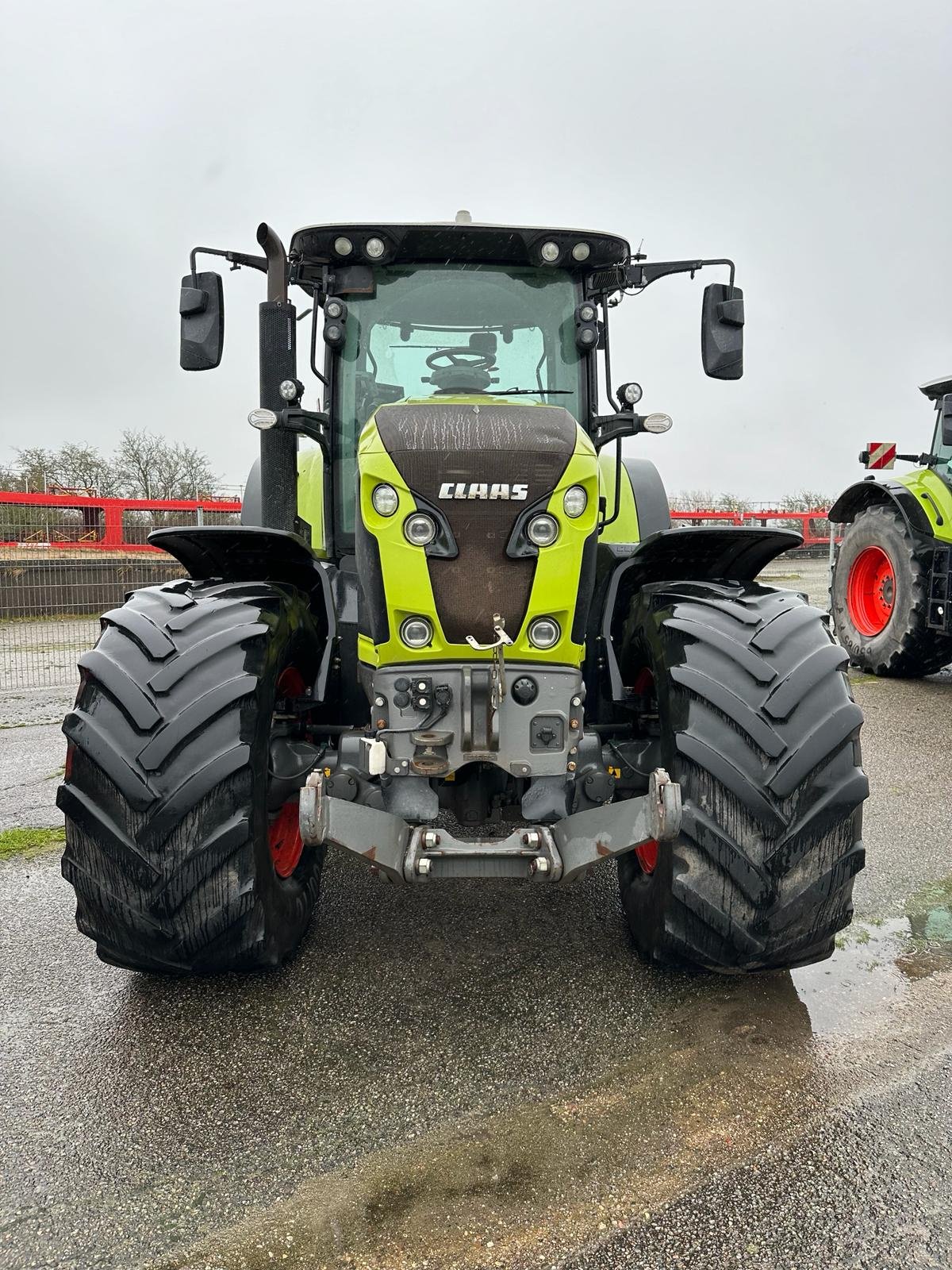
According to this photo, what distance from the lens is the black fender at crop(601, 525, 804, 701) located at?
2818 mm

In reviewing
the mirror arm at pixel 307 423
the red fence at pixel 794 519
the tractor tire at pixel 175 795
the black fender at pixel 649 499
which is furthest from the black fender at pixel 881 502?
the red fence at pixel 794 519

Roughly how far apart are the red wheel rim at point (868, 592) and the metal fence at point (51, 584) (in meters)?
7.70

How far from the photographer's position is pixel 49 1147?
191cm

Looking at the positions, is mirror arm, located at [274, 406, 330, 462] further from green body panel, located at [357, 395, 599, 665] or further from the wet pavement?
the wet pavement

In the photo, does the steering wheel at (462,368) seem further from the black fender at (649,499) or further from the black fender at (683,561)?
the black fender at (649,499)

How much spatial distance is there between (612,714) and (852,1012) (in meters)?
1.16

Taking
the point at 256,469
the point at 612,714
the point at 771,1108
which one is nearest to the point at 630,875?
the point at 612,714

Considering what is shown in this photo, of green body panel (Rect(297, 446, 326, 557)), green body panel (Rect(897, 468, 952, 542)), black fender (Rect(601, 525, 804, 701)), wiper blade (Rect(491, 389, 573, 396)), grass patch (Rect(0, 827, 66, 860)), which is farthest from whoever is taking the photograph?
green body panel (Rect(897, 468, 952, 542))

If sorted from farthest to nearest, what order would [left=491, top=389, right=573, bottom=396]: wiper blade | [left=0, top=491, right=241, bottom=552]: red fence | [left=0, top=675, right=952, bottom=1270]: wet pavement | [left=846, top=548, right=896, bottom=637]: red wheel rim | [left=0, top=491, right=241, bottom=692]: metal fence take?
[left=0, top=491, right=241, bottom=552]: red fence
[left=0, top=491, right=241, bottom=692]: metal fence
[left=846, top=548, right=896, bottom=637]: red wheel rim
[left=491, top=389, right=573, bottom=396]: wiper blade
[left=0, top=675, right=952, bottom=1270]: wet pavement

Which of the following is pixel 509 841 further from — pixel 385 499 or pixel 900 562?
pixel 900 562

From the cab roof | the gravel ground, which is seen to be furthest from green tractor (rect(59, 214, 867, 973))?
the cab roof

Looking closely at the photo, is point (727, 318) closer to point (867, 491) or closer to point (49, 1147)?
point (49, 1147)

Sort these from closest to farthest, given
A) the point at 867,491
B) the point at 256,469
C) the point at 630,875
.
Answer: the point at 630,875 → the point at 256,469 → the point at 867,491

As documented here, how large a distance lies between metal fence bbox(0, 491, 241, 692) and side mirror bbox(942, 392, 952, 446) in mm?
8266
